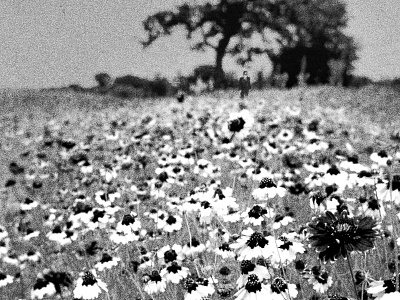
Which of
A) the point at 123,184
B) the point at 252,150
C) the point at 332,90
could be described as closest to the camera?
the point at 123,184

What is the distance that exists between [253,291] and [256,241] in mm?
246

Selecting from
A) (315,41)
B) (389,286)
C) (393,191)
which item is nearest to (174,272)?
(393,191)

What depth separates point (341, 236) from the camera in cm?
142

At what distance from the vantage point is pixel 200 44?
34031mm

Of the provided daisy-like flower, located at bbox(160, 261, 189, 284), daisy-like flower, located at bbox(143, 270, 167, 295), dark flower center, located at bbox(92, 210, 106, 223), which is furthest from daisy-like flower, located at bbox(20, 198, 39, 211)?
daisy-like flower, located at bbox(143, 270, 167, 295)

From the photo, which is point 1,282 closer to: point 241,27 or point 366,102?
point 366,102

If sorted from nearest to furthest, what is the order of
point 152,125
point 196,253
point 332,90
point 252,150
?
point 196,253, point 252,150, point 152,125, point 332,90

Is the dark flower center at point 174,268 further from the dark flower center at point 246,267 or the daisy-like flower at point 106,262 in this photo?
the dark flower center at point 246,267

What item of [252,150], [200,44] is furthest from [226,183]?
[200,44]

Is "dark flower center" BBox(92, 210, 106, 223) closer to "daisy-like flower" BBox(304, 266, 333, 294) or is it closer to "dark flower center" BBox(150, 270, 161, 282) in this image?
"dark flower center" BBox(150, 270, 161, 282)

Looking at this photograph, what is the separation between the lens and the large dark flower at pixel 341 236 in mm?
1392

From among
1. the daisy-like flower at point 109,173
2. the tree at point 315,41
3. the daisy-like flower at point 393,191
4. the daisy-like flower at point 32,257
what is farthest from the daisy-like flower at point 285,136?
the tree at point 315,41

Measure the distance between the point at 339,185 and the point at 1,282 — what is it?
2827 millimetres

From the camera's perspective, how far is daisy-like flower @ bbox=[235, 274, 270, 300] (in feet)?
6.03
